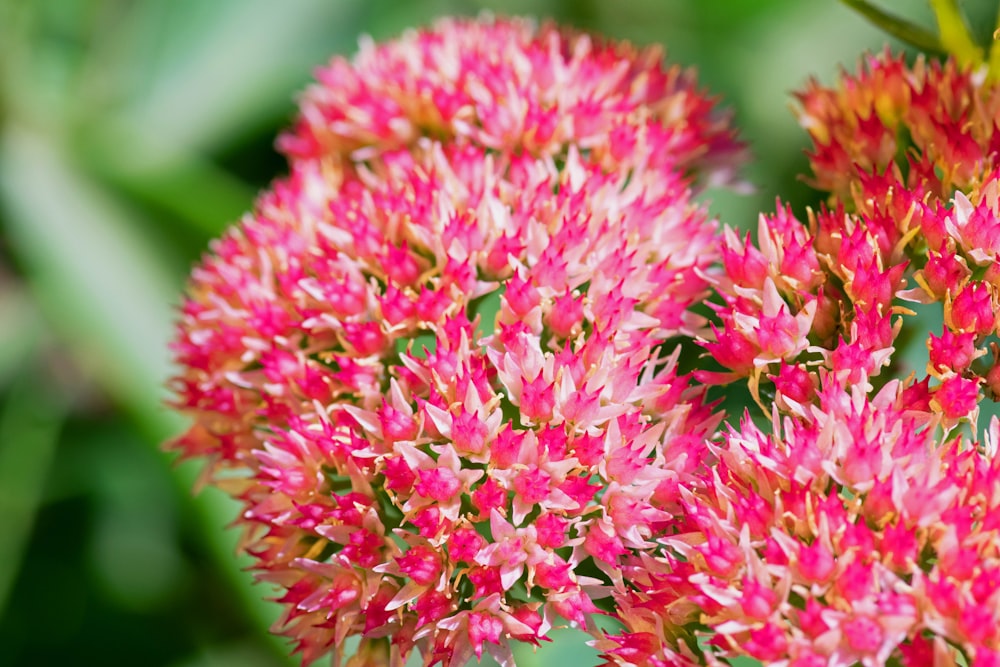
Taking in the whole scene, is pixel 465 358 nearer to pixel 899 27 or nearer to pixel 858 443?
pixel 858 443

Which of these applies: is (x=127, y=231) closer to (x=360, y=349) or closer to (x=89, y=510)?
(x=89, y=510)

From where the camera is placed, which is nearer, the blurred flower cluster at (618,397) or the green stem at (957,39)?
the blurred flower cluster at (618,397)

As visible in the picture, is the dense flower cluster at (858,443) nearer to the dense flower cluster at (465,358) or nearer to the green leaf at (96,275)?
the dense flower cluster at (465,358)

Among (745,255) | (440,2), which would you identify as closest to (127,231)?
(440,2)

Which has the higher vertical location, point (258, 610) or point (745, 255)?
point (745, 255)

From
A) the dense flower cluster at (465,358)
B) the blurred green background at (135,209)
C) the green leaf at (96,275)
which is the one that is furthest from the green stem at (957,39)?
the green leaf at (96,275)

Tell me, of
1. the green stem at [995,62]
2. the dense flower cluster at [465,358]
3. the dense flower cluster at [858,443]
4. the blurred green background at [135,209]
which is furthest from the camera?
the blurred green background at [135,209]

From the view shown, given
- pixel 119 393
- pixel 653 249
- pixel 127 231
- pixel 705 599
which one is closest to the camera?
pixel 705 599

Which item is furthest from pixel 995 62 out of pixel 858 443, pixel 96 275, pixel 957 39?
pixel 96 275
